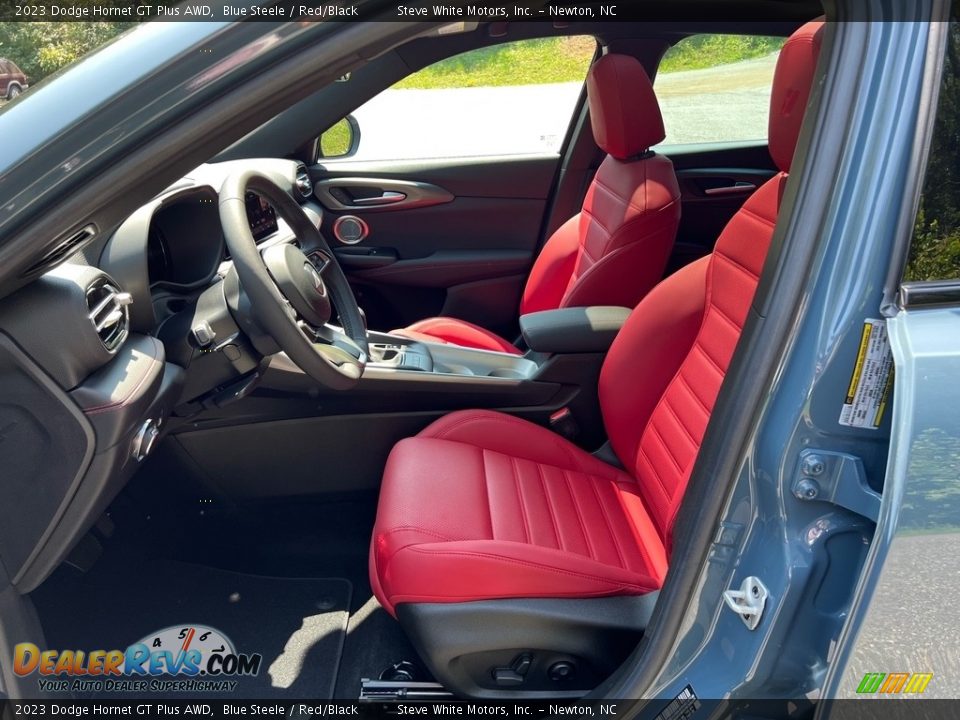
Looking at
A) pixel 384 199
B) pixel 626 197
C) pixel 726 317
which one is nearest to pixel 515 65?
pixel 384 199

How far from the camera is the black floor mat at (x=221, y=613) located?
70.3 inches

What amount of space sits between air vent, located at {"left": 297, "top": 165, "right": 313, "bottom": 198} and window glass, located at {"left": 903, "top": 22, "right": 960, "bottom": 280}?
2.46 m

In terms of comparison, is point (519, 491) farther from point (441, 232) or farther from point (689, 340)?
point (441, 232)

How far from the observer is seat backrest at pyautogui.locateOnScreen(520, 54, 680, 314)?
2.25 m

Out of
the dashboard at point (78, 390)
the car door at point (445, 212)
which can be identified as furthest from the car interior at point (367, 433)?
the car door at point (445, 212)

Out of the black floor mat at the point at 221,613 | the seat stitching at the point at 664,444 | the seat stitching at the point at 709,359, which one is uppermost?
the seat stitching at the point at 709,359

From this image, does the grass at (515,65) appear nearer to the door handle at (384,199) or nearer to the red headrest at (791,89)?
the door handle at (384,199)

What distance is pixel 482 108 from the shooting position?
3.58 metres

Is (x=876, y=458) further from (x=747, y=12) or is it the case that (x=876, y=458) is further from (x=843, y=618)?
(x=747, y=12)

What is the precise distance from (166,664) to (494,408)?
0.98 m

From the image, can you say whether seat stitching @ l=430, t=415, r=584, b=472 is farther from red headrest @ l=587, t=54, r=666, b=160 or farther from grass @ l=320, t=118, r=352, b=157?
→ grass @ l=320, t=118, r=352, b=157

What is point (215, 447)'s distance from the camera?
2.03 m

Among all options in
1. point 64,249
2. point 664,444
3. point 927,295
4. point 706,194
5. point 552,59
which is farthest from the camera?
point 706,194

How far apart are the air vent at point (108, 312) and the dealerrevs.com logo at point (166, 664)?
2.45 feet
